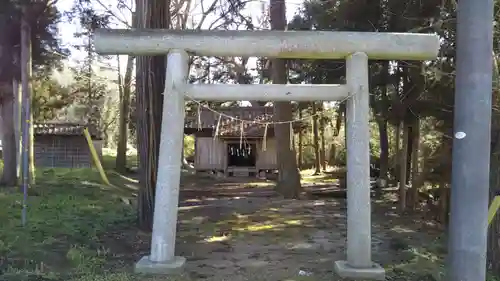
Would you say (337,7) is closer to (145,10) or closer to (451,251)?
(145,10)

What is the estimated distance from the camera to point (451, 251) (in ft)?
13.4

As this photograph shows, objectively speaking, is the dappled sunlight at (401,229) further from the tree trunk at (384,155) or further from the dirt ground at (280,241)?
the tree trunk at (384,155)

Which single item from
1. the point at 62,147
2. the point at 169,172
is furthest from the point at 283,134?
the point at 62,147

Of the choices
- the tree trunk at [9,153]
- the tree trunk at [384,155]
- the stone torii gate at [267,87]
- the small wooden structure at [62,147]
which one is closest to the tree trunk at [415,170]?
the tree trunk at [384,155]

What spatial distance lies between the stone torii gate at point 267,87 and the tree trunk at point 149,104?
2692 millimetres

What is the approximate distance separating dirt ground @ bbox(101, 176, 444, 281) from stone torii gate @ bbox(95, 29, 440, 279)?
27.8 inches

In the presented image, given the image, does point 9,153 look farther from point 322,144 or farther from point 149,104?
point 322,144

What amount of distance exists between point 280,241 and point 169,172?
11.6 ft

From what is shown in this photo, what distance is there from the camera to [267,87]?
261 inches

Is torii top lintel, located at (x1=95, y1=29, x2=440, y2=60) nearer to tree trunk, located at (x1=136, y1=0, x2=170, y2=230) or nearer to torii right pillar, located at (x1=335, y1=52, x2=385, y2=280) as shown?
torii right pillar, located at (x1=335, y1=52, x2=385, y2=280)

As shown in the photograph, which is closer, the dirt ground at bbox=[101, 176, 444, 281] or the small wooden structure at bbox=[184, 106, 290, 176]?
the dirt ground at bbox=[101, 176, 444, 281]

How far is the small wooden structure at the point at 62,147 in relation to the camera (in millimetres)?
25531

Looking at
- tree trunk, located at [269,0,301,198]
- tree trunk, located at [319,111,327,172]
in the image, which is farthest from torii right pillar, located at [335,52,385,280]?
tree trunk, located at [319,111,327,172]

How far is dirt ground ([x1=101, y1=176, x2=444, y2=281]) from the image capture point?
693 cm
